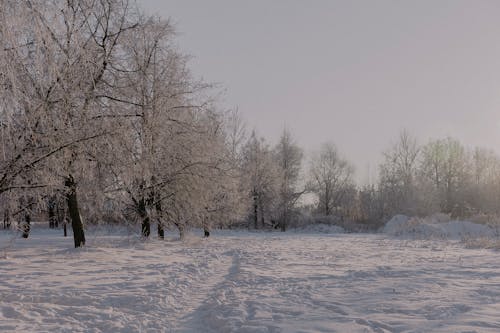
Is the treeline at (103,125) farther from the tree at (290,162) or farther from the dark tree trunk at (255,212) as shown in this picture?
the tree at (290,162)

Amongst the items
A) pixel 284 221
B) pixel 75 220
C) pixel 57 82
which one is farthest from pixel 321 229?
pixel 57 82

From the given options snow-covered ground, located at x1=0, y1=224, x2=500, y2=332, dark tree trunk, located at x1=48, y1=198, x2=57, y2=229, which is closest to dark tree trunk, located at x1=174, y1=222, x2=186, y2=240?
dark tree trunk, located at x1=48, y1=198, x2=57, y2=229

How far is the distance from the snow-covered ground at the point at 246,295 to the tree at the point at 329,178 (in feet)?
137

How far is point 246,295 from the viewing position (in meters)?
7.19

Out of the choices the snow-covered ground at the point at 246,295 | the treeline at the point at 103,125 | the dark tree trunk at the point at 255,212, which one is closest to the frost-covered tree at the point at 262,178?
the dark tree trunk at the point at 255,212

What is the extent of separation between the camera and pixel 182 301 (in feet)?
22.7

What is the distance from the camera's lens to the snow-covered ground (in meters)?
5.41

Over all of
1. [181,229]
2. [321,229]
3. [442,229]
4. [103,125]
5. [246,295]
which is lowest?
[321,229]

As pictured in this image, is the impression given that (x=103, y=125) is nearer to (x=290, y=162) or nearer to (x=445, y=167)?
(x=290, y=162)

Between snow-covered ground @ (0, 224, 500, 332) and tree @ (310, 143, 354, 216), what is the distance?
1640 inches

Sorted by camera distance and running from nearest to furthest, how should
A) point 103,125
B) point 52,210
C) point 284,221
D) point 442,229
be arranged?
point 103,125, point 442,229, point 52,210, point 284,221

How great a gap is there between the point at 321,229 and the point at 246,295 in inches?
1265

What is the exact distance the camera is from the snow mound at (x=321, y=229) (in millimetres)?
37312

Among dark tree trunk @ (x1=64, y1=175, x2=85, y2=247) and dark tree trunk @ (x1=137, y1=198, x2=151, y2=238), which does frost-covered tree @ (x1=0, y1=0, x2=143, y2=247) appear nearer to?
dark tree trunk @ (x1=64, y1=175, x2=85, y2=247)
